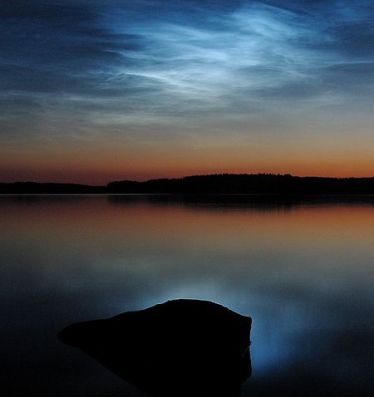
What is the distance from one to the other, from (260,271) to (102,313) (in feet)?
35.1

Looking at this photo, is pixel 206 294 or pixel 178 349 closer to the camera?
pixel 178 349

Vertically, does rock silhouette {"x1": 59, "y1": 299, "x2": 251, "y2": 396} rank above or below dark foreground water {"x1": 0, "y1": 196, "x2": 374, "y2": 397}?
above

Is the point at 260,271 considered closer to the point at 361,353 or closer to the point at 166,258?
the point at 166,258

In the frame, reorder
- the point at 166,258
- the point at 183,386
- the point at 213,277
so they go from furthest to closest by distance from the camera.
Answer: the point at 166,258
the point at 213,277
the point at 183,386

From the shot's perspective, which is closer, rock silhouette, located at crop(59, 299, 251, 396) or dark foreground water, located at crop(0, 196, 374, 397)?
rock silhouette, located at crop(59, 299, 251, 396)

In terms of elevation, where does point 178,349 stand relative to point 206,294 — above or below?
above

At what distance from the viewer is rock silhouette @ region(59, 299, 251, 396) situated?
8.52 metres

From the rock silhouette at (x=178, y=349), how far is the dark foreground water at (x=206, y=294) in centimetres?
32

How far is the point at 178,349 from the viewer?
899cm

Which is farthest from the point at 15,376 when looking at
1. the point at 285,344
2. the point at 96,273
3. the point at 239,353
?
the point at 96,273

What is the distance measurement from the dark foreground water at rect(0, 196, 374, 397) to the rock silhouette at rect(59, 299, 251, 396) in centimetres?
32

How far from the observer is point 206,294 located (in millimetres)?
17609

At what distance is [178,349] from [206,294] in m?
8.70

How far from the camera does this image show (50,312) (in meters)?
14.5
